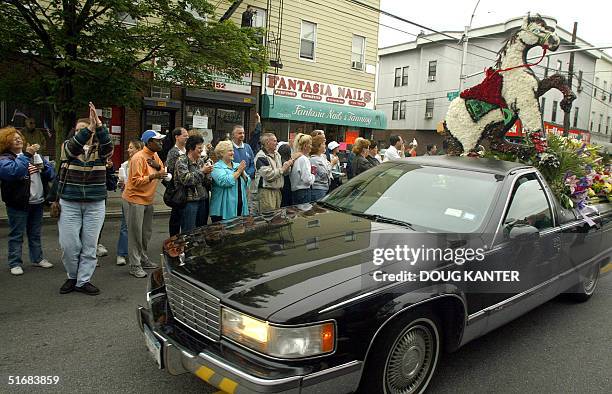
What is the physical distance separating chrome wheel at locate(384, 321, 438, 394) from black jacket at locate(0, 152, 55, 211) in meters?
4.53

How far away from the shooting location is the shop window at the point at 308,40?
17.3 meters

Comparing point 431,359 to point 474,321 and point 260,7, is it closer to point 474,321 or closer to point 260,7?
point 474,321

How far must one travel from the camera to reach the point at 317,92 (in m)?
17.7

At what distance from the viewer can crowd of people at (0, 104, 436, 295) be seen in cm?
456

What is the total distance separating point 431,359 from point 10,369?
2.93 metres

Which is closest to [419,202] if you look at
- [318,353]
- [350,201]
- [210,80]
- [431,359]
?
[350,201]

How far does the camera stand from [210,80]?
9.98 meters

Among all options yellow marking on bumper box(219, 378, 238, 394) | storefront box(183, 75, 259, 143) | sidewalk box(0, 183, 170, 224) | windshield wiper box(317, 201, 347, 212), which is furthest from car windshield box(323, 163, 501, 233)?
storefront box(183, 75, 259, 143)

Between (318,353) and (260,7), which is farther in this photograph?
(260,7)

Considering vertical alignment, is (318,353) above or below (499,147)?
below

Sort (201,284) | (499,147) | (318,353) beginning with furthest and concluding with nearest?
1. (499,147)
2. (201,284)
3. (318,353)

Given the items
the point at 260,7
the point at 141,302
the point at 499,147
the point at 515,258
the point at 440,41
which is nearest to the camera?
the point at 515,258

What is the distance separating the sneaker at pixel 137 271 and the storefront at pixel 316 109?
1106cm

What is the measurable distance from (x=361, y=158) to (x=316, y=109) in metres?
10.0
